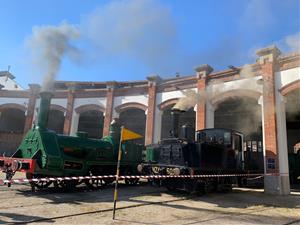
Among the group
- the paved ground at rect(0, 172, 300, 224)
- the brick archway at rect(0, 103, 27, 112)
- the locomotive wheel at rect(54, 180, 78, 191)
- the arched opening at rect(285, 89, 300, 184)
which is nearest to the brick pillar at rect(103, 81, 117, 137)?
the brick archway at rect(0, 103, 27, 112)

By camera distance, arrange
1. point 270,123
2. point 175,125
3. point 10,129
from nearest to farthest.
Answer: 1. point 175,125
2. point 270,123
3. point 10,129

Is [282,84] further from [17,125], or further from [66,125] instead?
[17,125]

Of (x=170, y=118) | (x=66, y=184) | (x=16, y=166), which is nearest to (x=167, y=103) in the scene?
(x=170, y=118)

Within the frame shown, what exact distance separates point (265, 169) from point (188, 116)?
26.9ft

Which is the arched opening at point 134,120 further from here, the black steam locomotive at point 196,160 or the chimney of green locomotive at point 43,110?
the chimney of green locomotive at point 43,110

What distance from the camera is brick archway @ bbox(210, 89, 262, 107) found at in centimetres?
1599

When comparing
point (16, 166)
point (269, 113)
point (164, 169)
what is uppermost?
point (269, 113)

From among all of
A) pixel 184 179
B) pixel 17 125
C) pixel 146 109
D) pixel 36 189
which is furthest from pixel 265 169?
pixel 17 125

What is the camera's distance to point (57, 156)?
1044cm

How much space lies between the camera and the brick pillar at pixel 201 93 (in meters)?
17.9

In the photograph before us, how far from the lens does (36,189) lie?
11.3 metres

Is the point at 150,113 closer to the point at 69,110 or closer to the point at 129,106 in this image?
the point at 129,106

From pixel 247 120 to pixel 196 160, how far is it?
1194 centimetres

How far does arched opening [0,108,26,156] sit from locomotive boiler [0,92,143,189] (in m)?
15.0
